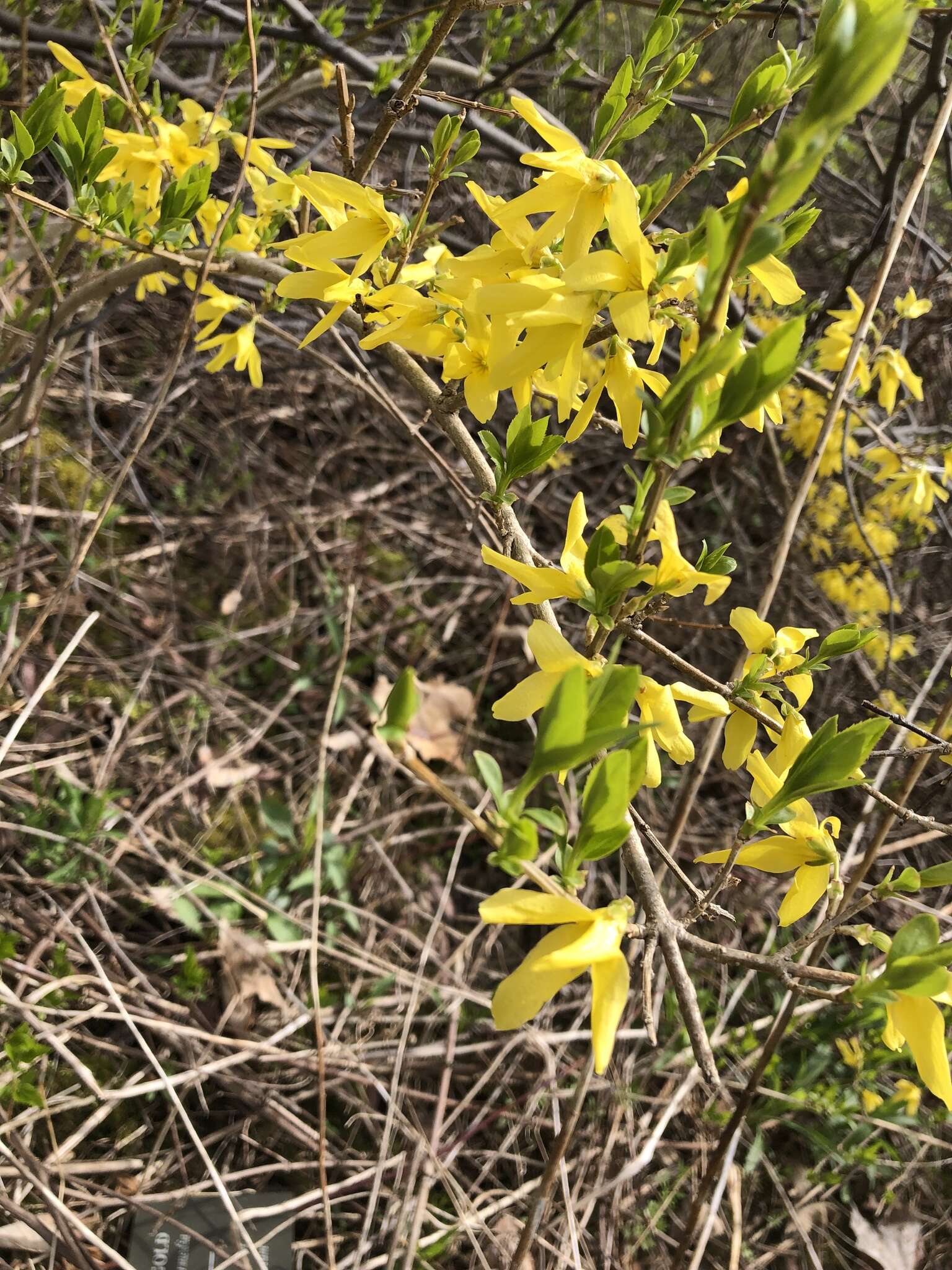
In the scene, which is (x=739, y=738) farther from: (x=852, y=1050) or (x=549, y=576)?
(x=852, y=1050)

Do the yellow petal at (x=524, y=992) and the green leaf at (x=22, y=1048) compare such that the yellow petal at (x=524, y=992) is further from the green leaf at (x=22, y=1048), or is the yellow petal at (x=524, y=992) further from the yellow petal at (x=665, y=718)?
the green leaf at (x=22, y=1048)

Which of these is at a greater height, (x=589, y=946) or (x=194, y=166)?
(x=194, y=166)

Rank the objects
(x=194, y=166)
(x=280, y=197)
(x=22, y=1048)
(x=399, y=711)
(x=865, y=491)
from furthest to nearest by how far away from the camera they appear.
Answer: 1. (x=865, y=491)
2. (x=22, y=1048)
3. (x=280, y=197)
4. (x=194, y=166)
5. (x=399, y=711)

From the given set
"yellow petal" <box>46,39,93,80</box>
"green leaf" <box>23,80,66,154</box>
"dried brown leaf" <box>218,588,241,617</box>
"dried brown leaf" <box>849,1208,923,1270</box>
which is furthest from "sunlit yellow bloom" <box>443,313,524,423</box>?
"dried brown leaf" <box>849,1208,923,1270</box>

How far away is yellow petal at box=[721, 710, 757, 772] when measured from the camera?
2.84ft

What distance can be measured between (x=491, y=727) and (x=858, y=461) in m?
1.63

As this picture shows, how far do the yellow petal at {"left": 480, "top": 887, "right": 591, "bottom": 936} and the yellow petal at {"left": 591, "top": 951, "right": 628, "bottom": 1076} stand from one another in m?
0.04

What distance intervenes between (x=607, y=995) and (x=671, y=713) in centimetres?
33

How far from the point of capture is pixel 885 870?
2521mm

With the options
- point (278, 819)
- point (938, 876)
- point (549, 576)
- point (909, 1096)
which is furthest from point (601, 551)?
point (909, 1096)

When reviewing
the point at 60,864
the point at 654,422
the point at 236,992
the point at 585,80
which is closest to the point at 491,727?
the point at 236,992

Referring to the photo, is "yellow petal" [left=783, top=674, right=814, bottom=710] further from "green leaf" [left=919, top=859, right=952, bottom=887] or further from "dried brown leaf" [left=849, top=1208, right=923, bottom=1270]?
"dried brown leaf" [left=849, top=1208, right=923, bottom=1270]

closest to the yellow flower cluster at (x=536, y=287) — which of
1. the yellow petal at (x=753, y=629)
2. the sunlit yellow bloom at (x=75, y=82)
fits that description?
the yellow petal at (x=753, y=629)

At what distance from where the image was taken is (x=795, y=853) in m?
0.79
